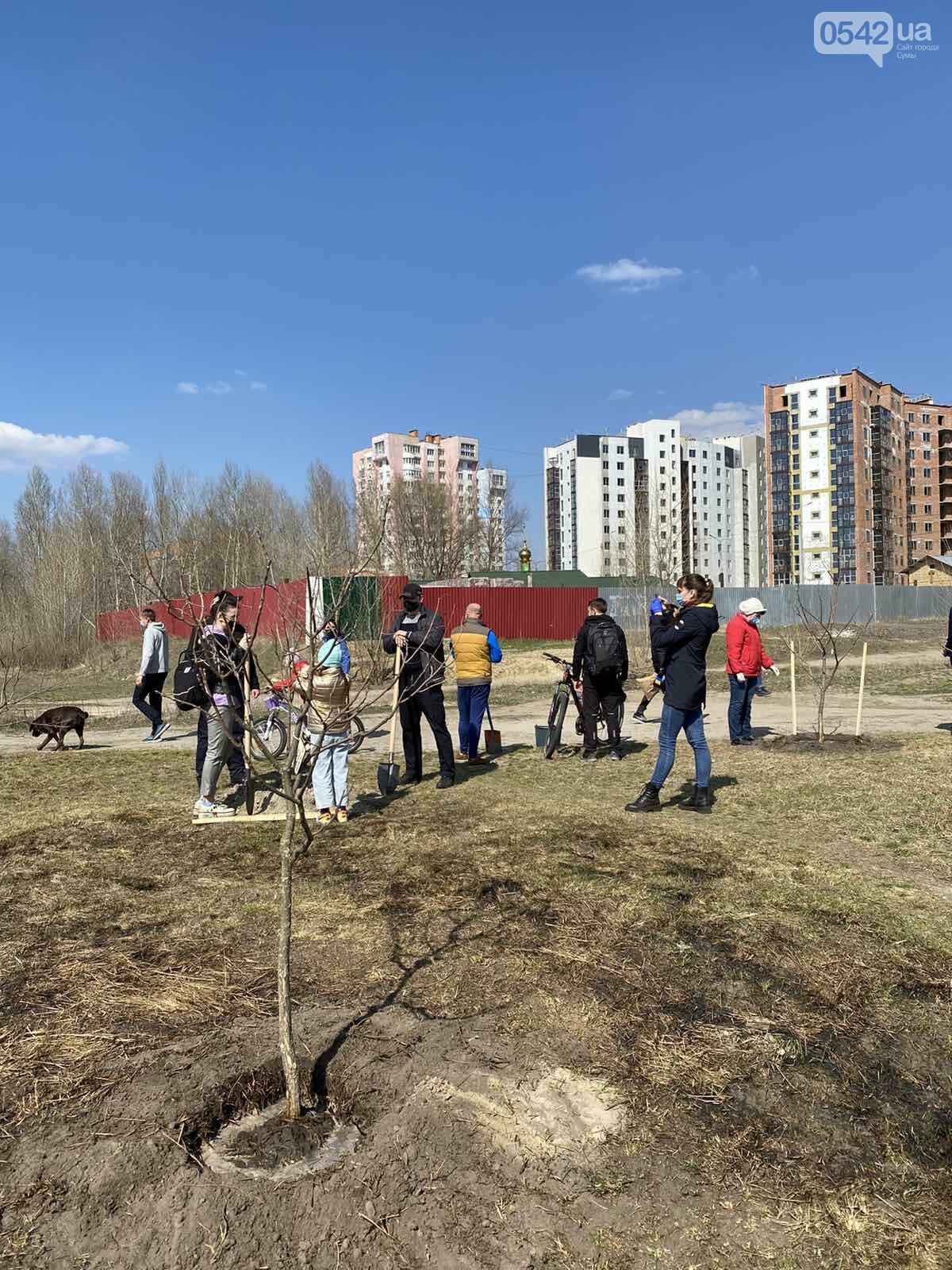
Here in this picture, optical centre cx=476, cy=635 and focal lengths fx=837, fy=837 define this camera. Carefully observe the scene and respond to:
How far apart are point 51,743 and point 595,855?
9.26 metres

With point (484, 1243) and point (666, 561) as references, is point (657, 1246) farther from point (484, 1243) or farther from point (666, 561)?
point (666, 561)

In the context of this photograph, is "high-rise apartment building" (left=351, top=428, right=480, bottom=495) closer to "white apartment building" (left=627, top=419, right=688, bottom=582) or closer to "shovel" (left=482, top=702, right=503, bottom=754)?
"white apartment building" (left=627, top=419, right=688, bottom=582)

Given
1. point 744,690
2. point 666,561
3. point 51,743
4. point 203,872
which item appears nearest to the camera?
point 203,872

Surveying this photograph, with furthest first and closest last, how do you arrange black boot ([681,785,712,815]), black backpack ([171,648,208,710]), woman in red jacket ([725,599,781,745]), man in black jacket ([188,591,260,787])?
woman in red jacket ([725,599,781,745]), black backpack ([171,648,208,710]), black boot ([681,785,712,815]), man in black jacket ([188,591,260,787])

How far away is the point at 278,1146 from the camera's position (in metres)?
2.46

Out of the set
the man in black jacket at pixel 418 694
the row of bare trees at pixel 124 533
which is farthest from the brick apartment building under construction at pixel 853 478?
the man in black jacket at pixel 418 694

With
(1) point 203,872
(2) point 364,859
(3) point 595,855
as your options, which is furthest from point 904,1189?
(1) point 203,872

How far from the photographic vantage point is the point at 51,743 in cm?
1167

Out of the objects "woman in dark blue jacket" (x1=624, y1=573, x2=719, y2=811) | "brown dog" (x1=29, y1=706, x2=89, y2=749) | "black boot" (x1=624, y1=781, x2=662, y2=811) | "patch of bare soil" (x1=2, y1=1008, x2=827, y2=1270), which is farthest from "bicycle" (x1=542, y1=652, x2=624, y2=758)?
"patch of bare soil" (x1=2, y1=1008, x2=827, y2=1270)

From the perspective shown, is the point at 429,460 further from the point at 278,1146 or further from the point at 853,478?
the point at 278,1146

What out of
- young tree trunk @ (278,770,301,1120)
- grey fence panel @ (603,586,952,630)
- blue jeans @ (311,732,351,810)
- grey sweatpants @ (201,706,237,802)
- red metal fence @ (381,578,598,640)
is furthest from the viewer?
grey fence panel @ (603,586,952,630)

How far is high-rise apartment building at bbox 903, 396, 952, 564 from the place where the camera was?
97312 mm

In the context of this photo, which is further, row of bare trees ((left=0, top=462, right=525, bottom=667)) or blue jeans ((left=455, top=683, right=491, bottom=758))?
row of bare trees ((left=0, top=462, right=525, bottom=667))

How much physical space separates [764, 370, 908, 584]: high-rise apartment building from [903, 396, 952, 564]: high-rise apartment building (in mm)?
2760
